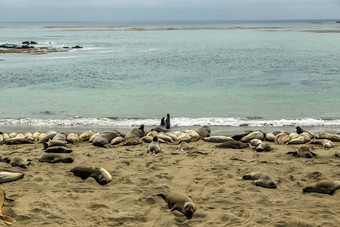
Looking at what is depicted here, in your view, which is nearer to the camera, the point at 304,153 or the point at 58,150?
the point at 304,153

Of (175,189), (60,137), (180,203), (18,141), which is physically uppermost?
(180,203)

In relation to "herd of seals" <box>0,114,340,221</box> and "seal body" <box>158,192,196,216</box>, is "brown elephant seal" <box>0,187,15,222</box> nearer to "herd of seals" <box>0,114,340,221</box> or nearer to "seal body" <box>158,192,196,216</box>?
"herd of seals" <box>0,114,340,221</box>

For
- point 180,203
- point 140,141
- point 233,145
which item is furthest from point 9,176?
point 233,145

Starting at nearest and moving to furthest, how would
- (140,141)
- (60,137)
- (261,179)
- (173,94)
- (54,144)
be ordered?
1. (261,179)
2. (54,144)
3. (140,141)
4. (60,137)
5. (173,94)

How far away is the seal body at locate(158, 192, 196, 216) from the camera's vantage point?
5.67 meters

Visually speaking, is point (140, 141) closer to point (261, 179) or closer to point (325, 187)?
point (261, 179)

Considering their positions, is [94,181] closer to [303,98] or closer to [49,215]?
[49,215]

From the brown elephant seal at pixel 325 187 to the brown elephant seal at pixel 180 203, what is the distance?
224cm

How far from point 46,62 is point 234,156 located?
2468 centimetres

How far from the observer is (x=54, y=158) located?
324 inches

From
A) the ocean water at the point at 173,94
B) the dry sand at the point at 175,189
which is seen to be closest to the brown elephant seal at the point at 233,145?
the dry sand at the point at 175,189

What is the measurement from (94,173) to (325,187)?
14.1 feet

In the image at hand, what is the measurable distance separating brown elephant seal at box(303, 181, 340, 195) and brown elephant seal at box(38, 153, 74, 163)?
5.00 meters

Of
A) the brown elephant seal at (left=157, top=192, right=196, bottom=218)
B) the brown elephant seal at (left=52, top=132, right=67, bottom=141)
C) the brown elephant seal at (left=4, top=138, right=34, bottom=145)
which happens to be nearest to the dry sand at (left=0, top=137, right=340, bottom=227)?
the brown elephant seal at (left=157, top=192, right=196, bottom=218)
